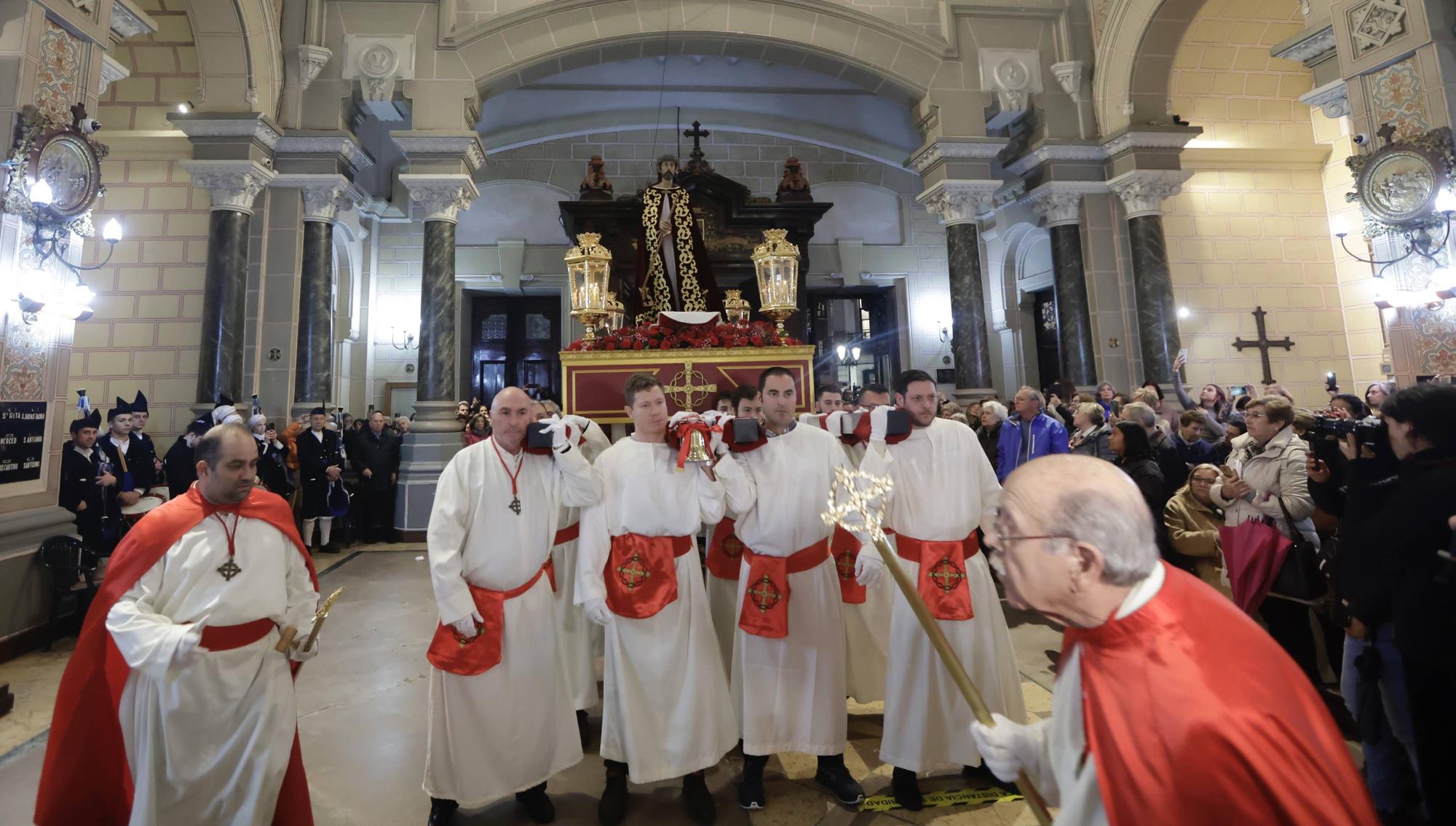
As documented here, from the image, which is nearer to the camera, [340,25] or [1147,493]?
[1147,493]

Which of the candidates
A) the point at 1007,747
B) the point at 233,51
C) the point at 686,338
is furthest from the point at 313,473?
the point at 1007,747

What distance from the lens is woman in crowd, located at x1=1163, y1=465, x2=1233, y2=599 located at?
3682 mm

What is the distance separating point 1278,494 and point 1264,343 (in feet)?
27.8

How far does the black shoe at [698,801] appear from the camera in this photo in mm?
2645

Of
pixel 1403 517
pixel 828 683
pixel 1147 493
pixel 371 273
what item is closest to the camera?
pixel 1403 517

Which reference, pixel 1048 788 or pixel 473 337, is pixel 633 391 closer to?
pixel 1048 788

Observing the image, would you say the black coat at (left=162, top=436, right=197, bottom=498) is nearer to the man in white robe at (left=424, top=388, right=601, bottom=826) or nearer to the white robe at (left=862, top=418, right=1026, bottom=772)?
the man in white robe at (left=424, top=388, right=601, bottom=826)

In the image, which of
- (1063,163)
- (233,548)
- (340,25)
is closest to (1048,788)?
(233,548)

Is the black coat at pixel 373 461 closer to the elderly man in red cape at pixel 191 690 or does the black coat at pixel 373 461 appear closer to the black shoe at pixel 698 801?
the elderly man in red cape at pixel 191 690

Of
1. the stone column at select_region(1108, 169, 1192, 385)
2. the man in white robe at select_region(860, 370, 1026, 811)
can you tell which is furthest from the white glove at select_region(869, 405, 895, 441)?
the stone column at select_region(1108, 169, 1192, 385)

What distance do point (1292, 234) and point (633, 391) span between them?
12.2 meters

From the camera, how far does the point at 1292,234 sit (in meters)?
10.3

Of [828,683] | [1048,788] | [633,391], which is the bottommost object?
[828,683]

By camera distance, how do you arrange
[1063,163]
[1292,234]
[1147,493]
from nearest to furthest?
[1147,493] → [1063,163] → [1292,234]
